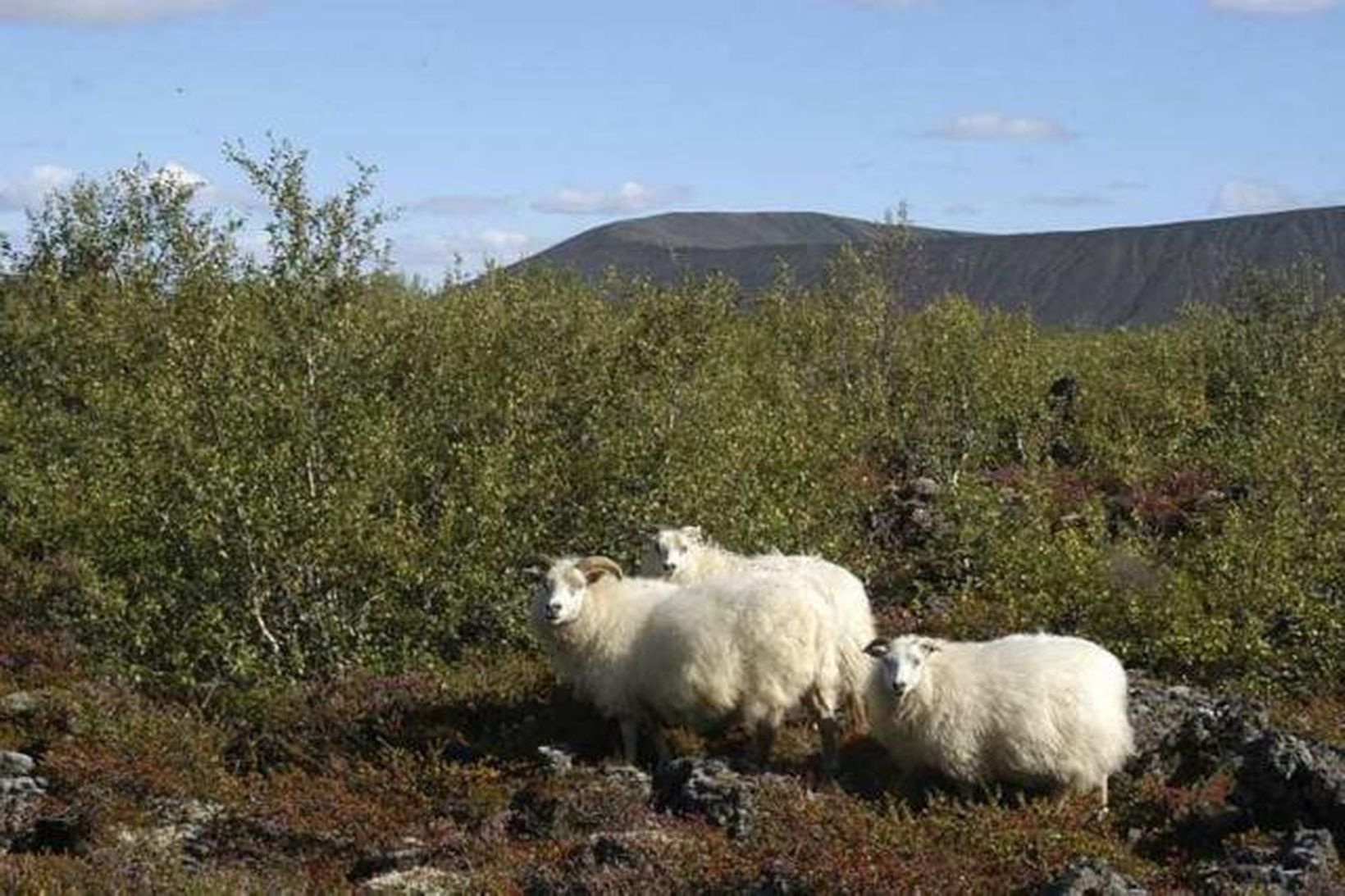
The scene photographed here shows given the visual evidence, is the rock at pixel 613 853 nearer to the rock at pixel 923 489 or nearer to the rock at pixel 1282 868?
the rock at pixel 1282 868

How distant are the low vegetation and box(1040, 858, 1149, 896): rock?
2.37 ft

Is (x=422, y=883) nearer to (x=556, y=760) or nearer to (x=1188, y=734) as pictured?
(x=556, y=760)

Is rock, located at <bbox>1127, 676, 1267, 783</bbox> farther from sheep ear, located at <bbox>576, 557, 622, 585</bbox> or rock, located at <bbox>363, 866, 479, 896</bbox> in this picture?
rock, located at <bbox>363, 866, 479, 896</bbox>

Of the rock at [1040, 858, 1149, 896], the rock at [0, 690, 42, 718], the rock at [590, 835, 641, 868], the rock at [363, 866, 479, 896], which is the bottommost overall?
the rock at [0, 690, 42, 718]

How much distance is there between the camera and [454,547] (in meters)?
19.9

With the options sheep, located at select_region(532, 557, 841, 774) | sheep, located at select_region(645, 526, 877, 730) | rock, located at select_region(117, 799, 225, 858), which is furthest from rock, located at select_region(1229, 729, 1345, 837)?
rock, located at select_region(117, 799, 225, 858)

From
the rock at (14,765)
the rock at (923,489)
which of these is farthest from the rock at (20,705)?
the rock at (923,489)

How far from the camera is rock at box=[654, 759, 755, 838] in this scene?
1291 cm

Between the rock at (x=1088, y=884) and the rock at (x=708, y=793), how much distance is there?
8.85ft

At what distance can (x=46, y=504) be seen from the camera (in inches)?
899

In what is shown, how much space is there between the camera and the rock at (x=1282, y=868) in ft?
35.4

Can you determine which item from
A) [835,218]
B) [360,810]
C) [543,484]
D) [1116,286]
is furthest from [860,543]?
[835,218]

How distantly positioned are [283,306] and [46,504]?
4.57 metres

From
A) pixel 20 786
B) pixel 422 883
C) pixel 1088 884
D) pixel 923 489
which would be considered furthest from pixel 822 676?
pixel 923 489
